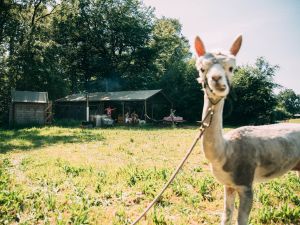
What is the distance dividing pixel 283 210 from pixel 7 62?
44067 millimetres

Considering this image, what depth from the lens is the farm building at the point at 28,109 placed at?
36.0m

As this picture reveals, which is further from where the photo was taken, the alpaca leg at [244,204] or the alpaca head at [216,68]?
the alpaca leg at [244,204]

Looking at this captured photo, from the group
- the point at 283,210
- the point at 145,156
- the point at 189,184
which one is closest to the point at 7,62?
the point at 145,156

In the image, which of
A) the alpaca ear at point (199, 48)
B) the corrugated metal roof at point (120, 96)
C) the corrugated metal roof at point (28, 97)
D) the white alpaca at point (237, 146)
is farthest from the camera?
the corrugated metal roof at point (120, 96)

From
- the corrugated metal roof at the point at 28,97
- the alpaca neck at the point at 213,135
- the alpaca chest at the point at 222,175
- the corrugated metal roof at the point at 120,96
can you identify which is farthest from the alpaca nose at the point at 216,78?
the corrugated metal roof at the point at 28,97

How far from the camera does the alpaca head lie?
3354 mm

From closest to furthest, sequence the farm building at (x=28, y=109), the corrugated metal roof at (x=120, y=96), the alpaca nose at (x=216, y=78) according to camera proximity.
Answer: the alpaca nose at (x=216, y=78) → the farm building at (x=28, y=109) → the corrugated metal roof at (x=120, y=96)

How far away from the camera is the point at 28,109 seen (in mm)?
37094

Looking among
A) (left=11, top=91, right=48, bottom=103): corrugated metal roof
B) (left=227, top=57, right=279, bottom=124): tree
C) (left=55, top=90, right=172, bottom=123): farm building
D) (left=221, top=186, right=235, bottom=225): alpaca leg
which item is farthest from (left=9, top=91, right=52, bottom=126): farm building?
(left=221, top=186, right=235, bottom=225): alpaca leg

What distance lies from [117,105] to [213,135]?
139 feet

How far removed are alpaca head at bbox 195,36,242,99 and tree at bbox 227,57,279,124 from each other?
127 feet

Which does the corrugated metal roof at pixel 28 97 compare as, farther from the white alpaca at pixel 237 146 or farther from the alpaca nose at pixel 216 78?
the alpaca nose at pixel 216 78

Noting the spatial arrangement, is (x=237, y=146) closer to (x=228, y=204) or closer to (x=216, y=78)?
(x=228, y=204)

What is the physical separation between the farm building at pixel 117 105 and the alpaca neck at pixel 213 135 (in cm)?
3711
